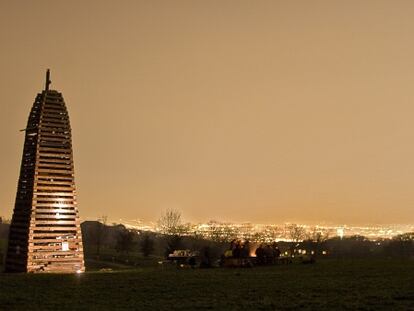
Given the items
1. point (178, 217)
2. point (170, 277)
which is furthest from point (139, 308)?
point (178, 217)

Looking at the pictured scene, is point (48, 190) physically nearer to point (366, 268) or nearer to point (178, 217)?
point (366, 268)

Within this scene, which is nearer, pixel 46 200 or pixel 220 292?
pixel 220 292

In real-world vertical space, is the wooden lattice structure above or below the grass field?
above

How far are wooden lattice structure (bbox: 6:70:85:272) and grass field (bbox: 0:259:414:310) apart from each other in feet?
32.7

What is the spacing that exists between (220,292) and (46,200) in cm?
1903

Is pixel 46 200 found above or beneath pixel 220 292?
A: above

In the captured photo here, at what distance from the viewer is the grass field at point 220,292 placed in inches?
725

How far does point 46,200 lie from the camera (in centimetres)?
3769

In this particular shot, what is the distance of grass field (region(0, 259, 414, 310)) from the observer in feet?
60.4

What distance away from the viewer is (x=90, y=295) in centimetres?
2134

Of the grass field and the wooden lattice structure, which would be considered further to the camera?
the wooden lattice structure

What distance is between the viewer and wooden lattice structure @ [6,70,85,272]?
3753 centimetres

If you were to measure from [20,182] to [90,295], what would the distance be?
63.3 feet

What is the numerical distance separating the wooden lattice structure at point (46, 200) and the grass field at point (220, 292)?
9.97m
